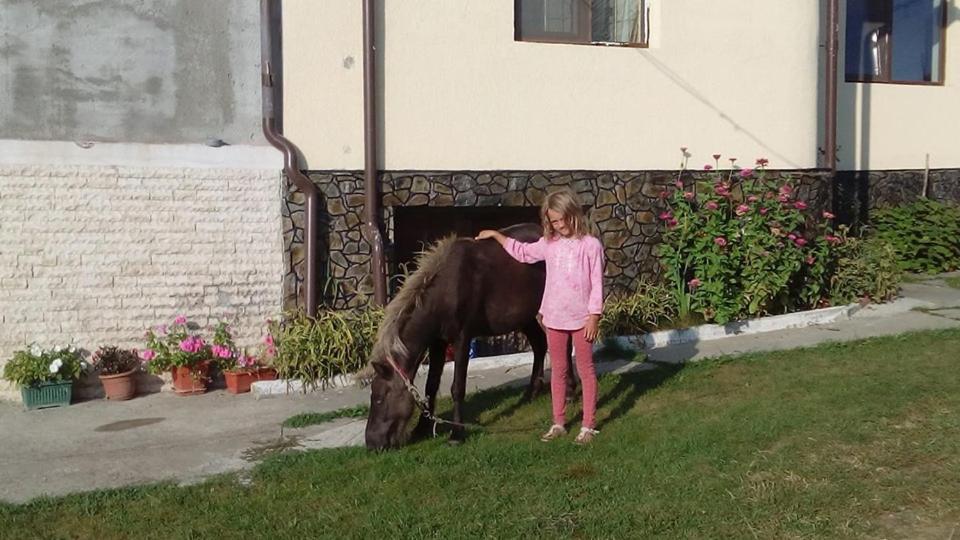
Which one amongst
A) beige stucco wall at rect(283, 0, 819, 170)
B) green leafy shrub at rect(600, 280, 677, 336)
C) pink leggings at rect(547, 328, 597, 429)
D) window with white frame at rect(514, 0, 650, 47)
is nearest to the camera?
pink leggings at rect(547, 328, 597, 429)

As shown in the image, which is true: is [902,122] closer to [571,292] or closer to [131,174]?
[571,292]

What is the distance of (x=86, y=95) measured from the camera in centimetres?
798

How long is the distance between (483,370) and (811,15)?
5.65 meters

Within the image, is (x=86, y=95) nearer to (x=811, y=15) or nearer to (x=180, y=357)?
(x=180, y=357)

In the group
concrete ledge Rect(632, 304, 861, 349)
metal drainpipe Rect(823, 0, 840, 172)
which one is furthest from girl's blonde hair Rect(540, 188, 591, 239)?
metal drainpipe Rect(823, 0, 840, 172)

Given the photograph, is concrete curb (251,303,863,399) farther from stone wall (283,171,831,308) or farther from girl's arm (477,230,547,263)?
girl's arm (477,230,547,263)

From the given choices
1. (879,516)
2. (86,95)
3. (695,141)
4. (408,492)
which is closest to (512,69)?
(695,141)

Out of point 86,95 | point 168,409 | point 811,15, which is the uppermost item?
point 811,15

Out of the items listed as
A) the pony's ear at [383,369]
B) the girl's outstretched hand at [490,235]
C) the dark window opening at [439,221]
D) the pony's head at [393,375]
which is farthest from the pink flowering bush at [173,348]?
the girl's outstretched hand at [490,235]

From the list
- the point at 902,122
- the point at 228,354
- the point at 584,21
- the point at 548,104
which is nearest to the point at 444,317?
the point at 228,354

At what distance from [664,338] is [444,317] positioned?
3.60 m

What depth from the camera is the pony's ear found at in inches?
219

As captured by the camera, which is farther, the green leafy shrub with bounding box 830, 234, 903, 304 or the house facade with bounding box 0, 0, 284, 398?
the green leafy shrub with bounding box 830, 234, 903, 304

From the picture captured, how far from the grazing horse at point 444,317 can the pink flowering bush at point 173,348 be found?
2918mm
